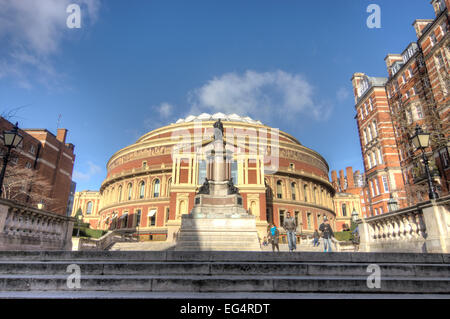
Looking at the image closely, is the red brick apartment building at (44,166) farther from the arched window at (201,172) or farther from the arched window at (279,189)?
the arched window at (279,189)

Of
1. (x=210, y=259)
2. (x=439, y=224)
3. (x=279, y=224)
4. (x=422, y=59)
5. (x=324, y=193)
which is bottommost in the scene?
(x=210, y=259)

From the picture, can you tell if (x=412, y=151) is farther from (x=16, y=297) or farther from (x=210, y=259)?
(x=16, y=297)

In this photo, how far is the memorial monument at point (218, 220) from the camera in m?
14.8

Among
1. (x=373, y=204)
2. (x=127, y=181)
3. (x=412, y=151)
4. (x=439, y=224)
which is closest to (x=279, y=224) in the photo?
(x=373, y=204)

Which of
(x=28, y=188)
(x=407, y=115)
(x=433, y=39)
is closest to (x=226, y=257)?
(x=433, y=39)

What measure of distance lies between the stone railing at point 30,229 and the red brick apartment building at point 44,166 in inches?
1253

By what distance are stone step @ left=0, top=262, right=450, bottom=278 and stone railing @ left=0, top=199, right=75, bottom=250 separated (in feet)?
12.9

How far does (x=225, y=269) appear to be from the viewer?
5137mm

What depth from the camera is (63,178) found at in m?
51.6

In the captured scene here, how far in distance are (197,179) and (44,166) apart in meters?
27.1

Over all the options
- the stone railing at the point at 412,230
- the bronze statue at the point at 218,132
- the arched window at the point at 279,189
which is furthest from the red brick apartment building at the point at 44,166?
the stone railing at the point at 412,230

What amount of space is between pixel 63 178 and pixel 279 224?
4075 cm
